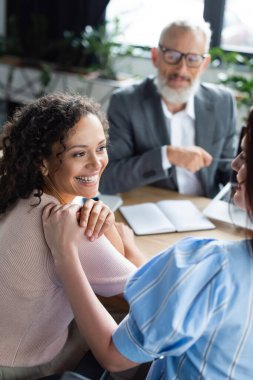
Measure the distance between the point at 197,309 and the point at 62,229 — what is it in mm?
400

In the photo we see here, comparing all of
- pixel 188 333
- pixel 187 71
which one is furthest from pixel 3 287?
pixel 187 71

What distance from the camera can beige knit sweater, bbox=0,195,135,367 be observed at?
1.11m

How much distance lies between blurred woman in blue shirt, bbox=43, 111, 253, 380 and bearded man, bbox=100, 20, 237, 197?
1.23m

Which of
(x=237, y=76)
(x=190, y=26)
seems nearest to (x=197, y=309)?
(x=190, y=26)

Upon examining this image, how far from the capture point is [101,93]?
4168mm

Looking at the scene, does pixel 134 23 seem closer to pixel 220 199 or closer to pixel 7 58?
pixel 7 58

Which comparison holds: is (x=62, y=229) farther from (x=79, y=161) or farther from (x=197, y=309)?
(x=197, y=309)

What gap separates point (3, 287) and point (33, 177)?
28 cm

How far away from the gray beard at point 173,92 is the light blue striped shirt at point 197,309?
4.75 feet

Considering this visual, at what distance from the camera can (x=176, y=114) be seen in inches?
89.3

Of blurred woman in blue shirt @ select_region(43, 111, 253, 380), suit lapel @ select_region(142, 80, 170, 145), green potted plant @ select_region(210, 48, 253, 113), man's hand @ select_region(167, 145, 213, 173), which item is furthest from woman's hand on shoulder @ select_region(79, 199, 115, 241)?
green potted plant @ select_region(210, 48, 253, 113)

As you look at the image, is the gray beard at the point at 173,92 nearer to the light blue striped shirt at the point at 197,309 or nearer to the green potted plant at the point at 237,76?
the green potted plant at the point at 237,76

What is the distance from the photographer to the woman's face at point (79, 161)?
4.05 ft

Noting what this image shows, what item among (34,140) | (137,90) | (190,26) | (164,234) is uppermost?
(190,26)
